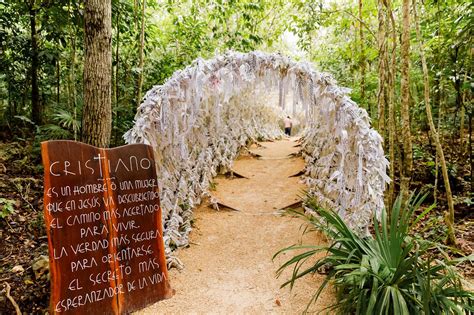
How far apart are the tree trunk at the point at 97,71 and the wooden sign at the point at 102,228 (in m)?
0.79

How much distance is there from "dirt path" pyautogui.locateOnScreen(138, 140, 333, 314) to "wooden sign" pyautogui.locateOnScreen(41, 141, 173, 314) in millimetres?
→ 289

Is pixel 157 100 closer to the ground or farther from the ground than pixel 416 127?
farther from the ground

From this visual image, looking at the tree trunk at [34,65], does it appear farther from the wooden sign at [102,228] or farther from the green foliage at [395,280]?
the green foliage at [395,280]

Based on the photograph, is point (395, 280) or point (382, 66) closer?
point (395, 280)

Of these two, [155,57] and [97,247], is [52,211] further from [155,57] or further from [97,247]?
[155,57]

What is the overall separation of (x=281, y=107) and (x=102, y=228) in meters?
2.19

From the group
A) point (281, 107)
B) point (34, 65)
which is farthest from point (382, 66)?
point (34, 65)

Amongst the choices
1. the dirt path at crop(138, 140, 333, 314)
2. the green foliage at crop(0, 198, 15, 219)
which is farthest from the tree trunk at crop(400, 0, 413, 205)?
the green foliage at crop(0, 198, 15, 219)

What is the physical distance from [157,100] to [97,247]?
1389mm

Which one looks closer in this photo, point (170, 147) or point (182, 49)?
point (170, 147)

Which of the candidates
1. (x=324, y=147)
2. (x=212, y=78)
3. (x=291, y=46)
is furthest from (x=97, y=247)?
(x=291, y=46)

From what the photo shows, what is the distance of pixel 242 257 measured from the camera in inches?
124

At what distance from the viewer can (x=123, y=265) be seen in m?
2.29

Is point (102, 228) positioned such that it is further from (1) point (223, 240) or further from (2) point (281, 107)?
(2) point (281, 107)
